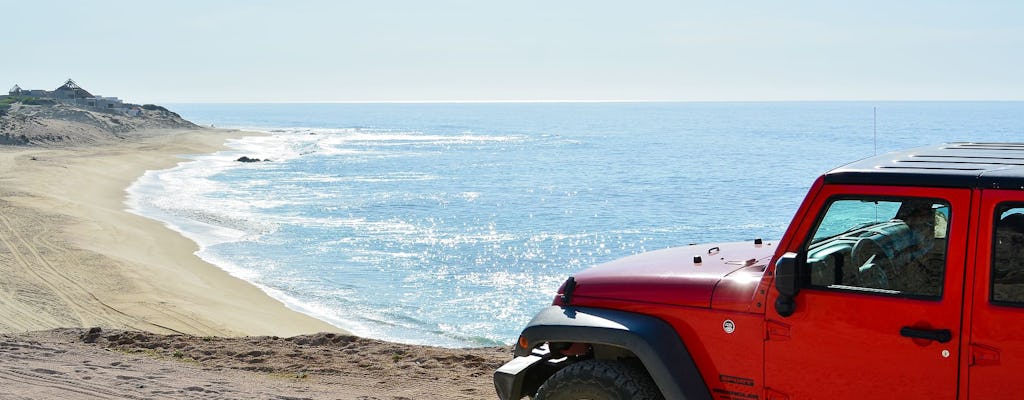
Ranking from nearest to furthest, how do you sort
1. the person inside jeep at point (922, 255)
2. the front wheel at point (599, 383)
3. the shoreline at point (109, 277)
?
the person inside jeep at point (922, 255) < the front wheel at point (599, 383) < the shoreline at point (109, 277)

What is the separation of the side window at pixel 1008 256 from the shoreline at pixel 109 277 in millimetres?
13416

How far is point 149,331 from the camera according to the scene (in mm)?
14094

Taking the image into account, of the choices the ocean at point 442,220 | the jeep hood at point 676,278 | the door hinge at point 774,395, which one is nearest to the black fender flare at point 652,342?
the jeep hood at point 676,278

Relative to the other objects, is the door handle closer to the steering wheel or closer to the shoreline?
the steering wheel

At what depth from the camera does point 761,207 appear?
43.7 metres

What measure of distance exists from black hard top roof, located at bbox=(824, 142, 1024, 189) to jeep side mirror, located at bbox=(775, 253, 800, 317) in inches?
19.1

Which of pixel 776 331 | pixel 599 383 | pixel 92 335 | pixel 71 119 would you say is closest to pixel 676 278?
pixel 776 331

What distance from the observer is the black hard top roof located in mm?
4332

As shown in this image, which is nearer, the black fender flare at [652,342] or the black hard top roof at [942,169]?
the black hard top roof at [942,169]

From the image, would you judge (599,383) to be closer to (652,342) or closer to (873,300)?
(652,342)

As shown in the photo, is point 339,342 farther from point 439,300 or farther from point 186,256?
point 186,256

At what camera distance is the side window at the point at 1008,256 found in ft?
13.8

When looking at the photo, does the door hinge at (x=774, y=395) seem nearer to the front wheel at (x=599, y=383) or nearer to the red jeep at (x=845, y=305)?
the red jeep at (x=845, y=305)

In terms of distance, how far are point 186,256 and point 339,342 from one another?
49.2 feet
